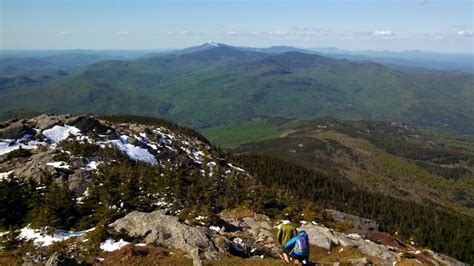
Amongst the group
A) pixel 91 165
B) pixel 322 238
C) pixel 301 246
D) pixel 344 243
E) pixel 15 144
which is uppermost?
pixel 301 246

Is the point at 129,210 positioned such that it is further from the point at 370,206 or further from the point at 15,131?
the point at 370,206

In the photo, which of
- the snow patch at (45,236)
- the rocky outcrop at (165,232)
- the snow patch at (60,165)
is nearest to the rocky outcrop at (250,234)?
the rocky outcrop at (165,232)

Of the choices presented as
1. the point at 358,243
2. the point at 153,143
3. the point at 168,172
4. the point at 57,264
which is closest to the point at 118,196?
the point at 168,172

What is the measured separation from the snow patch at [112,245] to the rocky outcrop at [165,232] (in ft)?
6.37

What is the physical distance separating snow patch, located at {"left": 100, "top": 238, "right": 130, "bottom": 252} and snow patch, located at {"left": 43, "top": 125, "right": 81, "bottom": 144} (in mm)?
56811

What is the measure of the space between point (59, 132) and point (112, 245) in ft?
203

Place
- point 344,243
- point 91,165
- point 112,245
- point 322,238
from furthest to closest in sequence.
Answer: point 91,165 < point 344,243 < point 322,238 < point 112,245

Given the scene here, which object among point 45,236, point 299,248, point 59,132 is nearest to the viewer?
point 299,248

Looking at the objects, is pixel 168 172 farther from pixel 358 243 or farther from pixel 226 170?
pixel 358 243

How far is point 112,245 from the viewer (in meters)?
31.2

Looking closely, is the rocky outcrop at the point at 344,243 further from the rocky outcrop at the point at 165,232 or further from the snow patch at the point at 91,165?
the snow patch at the point at 91,165

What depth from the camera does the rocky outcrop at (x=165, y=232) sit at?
32.9 m

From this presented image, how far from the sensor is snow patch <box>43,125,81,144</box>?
82.1 meters

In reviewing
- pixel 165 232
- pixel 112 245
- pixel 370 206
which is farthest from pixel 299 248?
pixel 370 206
